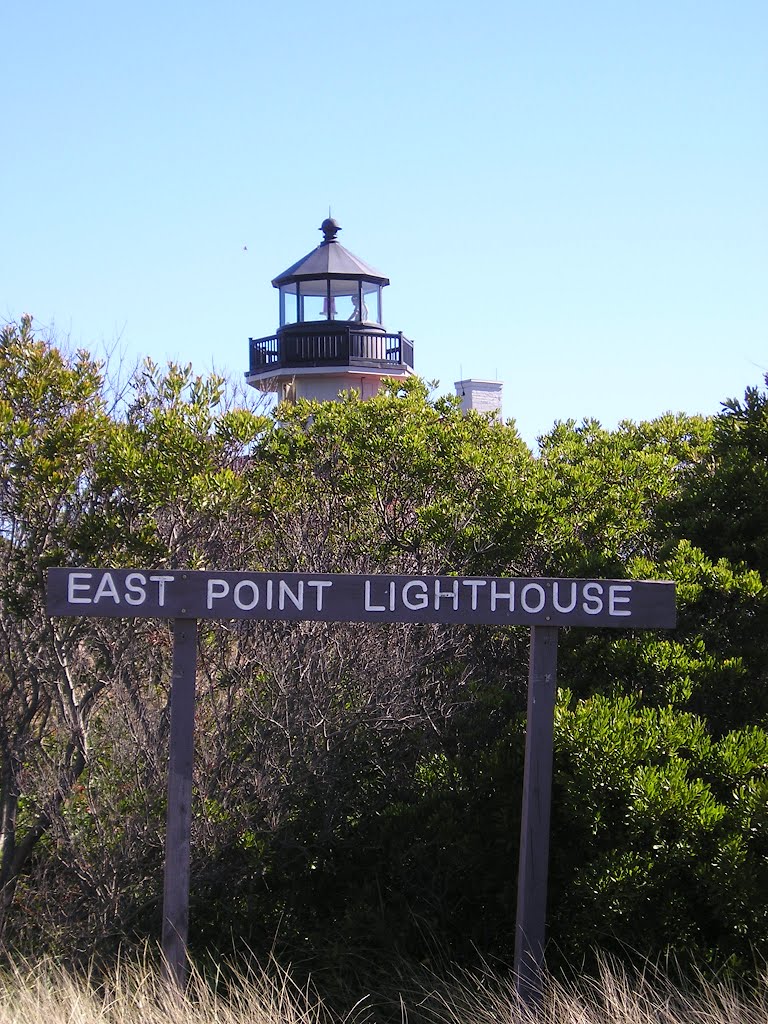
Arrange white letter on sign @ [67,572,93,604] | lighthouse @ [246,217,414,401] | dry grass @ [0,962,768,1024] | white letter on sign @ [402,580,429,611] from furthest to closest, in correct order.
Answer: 1. lighthouse @ [246,217,414,401]
2. white letter on sign @ [402,580,429,611]
3. white letter on sign @ [67,572,93,604]
4. dry grass @ [0,962,768,1024]

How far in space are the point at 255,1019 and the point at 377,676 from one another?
2.31 metres

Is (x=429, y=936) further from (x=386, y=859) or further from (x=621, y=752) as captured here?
(x=621, y=752)

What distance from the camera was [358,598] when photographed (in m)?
4.52

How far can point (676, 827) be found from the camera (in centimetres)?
443

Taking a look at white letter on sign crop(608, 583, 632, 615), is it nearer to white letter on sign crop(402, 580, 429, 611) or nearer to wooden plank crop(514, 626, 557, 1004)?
wooden plank crop(514, 626, 557, 1004)

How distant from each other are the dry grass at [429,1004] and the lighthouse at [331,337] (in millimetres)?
19957

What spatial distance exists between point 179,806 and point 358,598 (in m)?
1.14

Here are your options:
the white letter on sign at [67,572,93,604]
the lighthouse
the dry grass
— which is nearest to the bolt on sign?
the white letter on sign at [67,572,93,604]

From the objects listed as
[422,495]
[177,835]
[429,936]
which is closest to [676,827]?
[429,936]

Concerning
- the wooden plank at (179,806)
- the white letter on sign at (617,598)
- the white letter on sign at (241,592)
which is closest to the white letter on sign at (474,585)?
the white letter on sign at (617,598)

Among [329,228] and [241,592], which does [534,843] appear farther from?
[329,228]

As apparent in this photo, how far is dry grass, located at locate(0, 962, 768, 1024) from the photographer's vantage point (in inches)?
157

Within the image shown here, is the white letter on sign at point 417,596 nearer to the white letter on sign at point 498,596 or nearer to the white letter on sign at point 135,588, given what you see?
the white letter on sign at point 498,596

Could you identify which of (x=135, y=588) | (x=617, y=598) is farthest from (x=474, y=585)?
(x=135, y=588)
